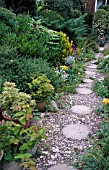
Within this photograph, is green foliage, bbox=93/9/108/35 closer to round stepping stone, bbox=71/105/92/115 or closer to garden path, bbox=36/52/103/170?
garden path, bbox=36/52/103/170

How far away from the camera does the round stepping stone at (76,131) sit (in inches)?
128

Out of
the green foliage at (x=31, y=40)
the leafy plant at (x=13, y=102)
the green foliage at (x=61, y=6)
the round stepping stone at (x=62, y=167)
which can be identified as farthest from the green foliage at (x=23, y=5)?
the round stepping stone at (x=62, y=167)

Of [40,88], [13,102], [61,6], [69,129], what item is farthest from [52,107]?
[61,6]

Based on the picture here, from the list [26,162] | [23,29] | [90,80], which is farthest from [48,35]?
[26,162]

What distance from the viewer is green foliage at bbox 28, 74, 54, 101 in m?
3.73

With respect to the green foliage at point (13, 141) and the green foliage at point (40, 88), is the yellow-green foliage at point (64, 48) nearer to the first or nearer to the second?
the green foliage at point (40, 88)

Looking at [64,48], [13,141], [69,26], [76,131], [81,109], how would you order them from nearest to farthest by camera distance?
[13,141], [76,131], [81,109], [64,48], [69,26]

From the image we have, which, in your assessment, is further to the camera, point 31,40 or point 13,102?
point 31,40

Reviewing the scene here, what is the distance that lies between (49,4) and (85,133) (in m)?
7.23

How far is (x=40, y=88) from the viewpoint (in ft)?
12.3

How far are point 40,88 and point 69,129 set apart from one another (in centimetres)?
76

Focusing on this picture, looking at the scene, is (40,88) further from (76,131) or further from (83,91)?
(83,91)

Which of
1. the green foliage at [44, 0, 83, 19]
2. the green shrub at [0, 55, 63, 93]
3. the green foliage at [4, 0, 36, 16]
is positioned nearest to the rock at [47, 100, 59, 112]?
the green shrub at [0, 55, 63, 93]

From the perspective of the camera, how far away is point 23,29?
17.7 feet
